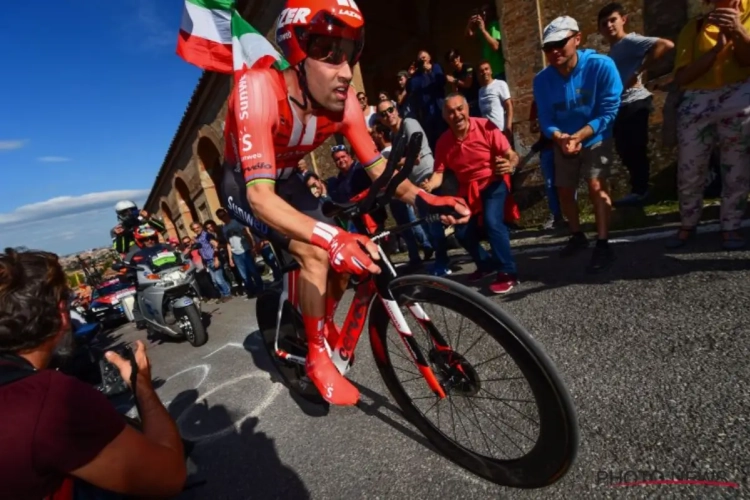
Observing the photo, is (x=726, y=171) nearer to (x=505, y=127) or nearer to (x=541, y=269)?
(x=541, y=269)

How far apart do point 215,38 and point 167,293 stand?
4482 millimetres

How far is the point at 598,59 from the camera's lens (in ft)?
10.4

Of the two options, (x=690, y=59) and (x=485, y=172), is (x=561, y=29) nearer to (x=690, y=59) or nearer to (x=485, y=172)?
(x=690, y=59)

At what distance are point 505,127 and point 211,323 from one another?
5.86 metres

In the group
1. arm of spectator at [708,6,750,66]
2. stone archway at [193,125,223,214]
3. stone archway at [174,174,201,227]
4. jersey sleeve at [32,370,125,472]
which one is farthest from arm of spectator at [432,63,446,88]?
stone archway at [174,174,201,227]

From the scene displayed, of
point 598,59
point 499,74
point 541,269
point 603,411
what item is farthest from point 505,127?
point 603,411

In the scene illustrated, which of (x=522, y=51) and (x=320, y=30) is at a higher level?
(x=320, y=30)

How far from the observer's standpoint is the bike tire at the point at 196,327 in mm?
4992

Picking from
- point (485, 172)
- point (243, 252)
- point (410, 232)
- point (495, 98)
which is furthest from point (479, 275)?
point (243, 252)

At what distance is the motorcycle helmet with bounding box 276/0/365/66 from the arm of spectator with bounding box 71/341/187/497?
1.76 metres

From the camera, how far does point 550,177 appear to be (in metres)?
4.81

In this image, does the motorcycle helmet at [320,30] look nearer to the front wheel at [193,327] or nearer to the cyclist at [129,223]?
the front wheel at [193,327]

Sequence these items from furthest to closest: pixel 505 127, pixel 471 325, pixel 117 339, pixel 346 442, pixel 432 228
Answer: pixel 117 339 → pixel 505 127 → pixel 432 228 → pixel 346 442 → pixel 471 325

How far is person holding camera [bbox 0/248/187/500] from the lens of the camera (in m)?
0.95
